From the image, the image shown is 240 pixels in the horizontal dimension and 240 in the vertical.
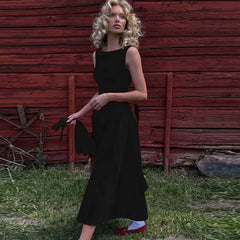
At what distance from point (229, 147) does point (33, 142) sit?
3.04 m

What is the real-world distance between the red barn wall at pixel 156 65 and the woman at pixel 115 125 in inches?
104

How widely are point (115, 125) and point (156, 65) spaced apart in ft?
9.37

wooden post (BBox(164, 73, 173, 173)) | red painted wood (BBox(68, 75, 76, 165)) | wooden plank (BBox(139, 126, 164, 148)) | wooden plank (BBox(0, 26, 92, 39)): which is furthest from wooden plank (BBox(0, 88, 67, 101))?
wooden post (BBox(164, 73, 173, 173))

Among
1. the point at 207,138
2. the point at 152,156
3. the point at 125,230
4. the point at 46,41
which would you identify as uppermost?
the point at 46,41

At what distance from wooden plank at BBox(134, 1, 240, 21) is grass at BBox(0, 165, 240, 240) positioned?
236 cm

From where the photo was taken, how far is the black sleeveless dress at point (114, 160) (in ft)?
9.80

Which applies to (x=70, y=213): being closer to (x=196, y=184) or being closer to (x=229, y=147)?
(x=196, y=184)

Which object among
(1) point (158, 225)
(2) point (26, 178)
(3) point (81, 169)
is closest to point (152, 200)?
(1) point (158, 225)

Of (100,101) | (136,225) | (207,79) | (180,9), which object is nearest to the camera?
(100,101)

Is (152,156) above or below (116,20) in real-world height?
below

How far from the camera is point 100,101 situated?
293 centimetres

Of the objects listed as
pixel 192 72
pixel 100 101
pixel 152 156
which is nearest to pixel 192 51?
pixel 192 72

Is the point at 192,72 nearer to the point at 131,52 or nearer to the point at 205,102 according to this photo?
the point at 205,102

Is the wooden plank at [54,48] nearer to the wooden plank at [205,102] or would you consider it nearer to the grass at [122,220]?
the wooden plank at [205,102]
